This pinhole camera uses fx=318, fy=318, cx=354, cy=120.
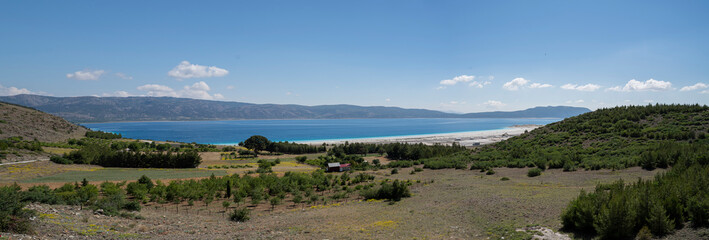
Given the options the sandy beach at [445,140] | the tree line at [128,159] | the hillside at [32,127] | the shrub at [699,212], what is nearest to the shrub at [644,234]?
the shrub at [699,212]

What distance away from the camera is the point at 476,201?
1482 cm

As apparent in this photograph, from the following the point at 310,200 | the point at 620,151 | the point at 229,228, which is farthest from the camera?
the point at 620,151

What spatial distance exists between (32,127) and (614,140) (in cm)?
9494

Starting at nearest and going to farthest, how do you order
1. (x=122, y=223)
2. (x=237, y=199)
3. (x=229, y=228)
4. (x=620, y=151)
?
(x=122, y=223) < (x=229, y=228) < (x=237, y=199) < (x=620, y=151)

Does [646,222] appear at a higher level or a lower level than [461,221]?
higher

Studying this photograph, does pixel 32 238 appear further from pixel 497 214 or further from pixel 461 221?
pixel 497 214

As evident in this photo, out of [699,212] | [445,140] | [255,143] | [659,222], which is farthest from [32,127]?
[445,140]

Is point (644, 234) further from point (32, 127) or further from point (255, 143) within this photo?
point (32, 127)

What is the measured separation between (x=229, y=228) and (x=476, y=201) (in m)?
10.8

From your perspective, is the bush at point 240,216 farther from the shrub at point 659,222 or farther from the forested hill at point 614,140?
the forested hill at point 614,140

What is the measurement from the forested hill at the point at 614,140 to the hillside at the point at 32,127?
76.1 meters

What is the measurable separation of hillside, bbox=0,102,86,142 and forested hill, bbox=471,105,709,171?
250 feet

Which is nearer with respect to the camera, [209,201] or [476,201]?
[476,201]

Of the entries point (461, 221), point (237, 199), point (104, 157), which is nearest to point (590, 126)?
point (461, 221)
